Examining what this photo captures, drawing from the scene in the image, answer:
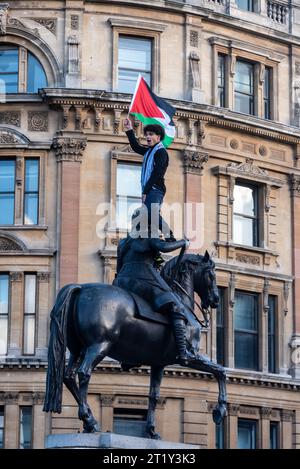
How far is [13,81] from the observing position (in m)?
44.6

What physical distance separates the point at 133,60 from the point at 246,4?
566 cm

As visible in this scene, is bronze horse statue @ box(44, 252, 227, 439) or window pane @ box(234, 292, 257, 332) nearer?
bronze horse statue @ box(44, 252, 227, 439)

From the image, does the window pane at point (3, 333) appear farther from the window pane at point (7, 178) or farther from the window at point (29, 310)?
the window pane at point (7, 178)

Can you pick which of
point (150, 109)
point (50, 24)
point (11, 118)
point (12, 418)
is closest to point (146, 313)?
point (150, 109)

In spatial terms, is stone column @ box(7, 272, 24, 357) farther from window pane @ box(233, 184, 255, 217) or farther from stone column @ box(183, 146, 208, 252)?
window pane @ box(233, 184, 255, 217)

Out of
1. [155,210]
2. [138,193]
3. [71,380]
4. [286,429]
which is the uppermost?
[138,193]

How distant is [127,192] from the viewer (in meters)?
44.2

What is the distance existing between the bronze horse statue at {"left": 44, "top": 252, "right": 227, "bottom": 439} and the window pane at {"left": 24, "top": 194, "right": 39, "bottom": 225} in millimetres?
23022

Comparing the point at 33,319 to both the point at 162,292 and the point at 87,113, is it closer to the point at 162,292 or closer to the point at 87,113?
the point at 87,113

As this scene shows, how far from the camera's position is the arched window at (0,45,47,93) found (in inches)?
1746

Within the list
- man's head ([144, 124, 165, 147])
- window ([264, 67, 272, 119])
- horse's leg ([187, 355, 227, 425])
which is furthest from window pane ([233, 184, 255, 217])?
horse's leg ([187, 355, 227, 425])

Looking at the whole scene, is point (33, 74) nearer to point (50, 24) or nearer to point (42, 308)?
point (50, 24)

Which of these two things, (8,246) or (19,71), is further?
(19,71)
